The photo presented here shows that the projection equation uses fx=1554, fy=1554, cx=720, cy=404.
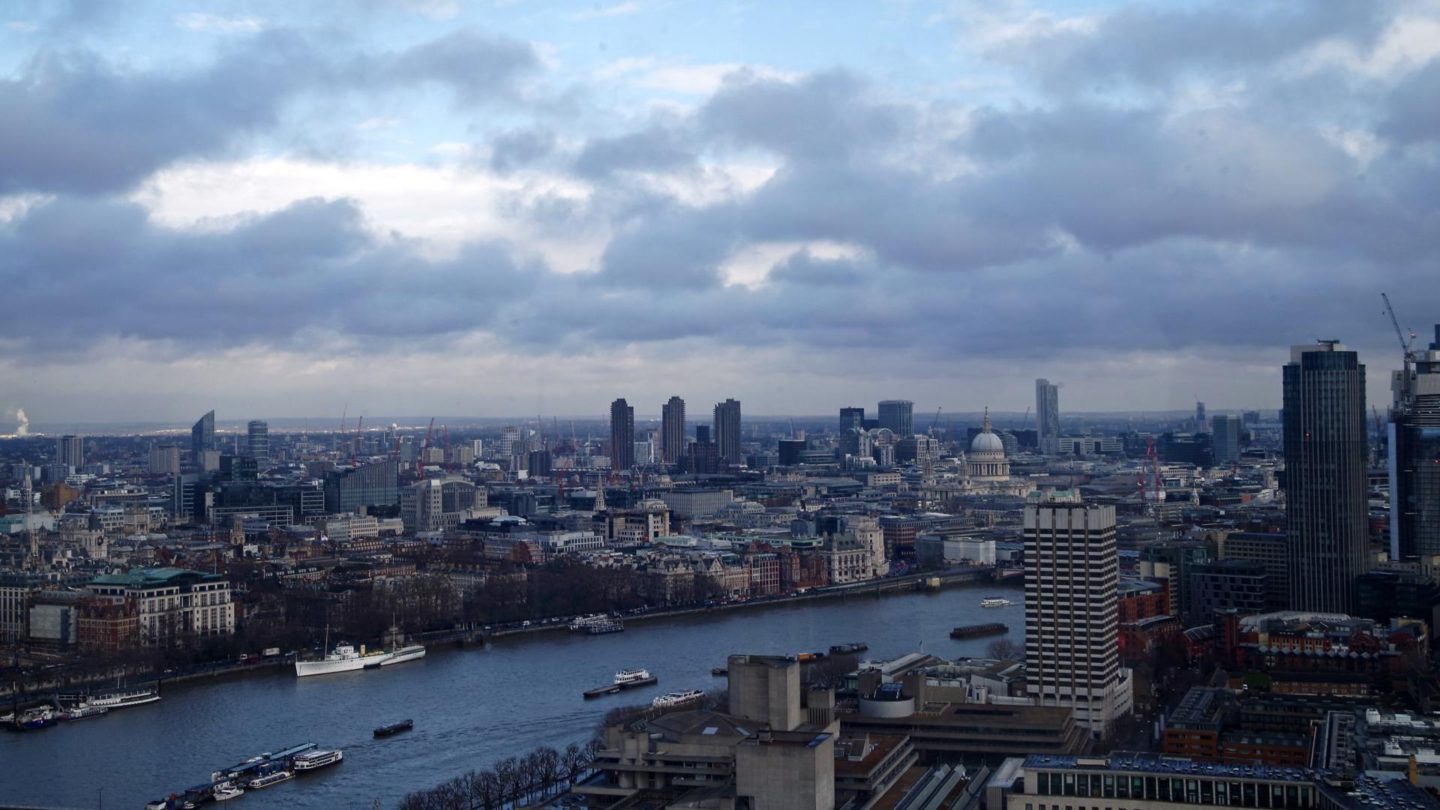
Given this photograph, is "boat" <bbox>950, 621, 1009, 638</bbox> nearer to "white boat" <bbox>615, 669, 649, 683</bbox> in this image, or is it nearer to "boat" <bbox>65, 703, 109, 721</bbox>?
"white boat" <bbox>615, 669, 649, 683</bbox>

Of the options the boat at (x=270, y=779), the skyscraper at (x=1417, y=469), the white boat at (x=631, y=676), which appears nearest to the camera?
the boat at (x=270, y=779)

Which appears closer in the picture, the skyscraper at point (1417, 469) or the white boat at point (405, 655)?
the white boat at point (405, 655)

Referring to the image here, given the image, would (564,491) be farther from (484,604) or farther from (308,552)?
(484,604)

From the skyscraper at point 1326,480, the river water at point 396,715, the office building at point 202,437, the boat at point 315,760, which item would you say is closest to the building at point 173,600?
the river water at point 396,715

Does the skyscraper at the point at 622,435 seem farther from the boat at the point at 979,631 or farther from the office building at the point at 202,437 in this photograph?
the boat at the point at 979,631

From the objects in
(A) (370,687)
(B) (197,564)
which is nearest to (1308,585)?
(A) (370,687)

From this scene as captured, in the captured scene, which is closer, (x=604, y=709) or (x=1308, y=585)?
(x=604, y=709)
